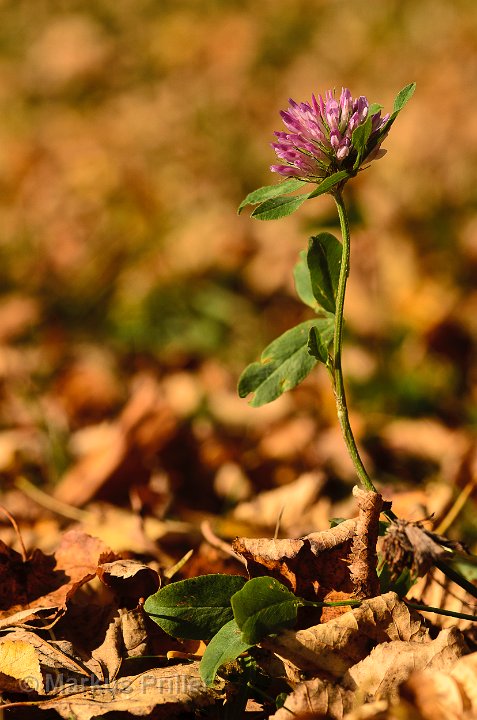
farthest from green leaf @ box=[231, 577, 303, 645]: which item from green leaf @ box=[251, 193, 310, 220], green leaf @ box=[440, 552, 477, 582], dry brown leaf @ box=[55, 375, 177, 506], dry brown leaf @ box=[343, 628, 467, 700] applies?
dry brown leaf @ box=[55, 375, 177, 506]

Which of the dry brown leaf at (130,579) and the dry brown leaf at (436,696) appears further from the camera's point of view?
the dry brown leaf at (130,579)

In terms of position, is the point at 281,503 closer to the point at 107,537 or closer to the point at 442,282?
the point at 107,537

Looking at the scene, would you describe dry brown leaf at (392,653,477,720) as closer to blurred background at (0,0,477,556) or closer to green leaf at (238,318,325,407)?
green leaf at (238,318,325,407)

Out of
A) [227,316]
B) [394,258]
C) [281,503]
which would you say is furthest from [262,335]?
[281,503]

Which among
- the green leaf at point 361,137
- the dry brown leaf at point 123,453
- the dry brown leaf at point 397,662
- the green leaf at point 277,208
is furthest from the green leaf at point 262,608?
Answer: the dry brown leaf at point 123,453

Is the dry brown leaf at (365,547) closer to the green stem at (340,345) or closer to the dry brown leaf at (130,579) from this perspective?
the green stem at (340,345)
